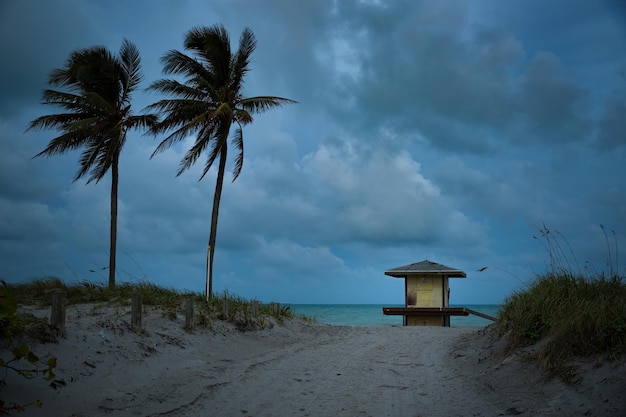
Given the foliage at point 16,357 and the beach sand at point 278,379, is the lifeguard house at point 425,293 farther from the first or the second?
the foliage at point 16,357

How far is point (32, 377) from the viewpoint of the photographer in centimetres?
597

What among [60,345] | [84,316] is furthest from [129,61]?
[60,345]

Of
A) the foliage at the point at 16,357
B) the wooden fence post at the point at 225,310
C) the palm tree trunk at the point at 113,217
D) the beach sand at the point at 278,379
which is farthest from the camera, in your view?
the palm tree trunk at the point at 113,217

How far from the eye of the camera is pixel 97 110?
22094mm

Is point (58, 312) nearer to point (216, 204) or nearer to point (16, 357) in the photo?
point (16, 357)

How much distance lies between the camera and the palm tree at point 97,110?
21.2m

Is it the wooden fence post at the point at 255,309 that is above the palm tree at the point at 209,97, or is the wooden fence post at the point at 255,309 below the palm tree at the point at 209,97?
below

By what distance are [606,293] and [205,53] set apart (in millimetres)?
17898

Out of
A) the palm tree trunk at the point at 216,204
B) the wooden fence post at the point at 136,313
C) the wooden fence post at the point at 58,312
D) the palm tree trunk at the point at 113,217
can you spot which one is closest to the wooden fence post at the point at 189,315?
the wooden fence post at the point at 136,313

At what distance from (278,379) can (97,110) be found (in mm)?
18522

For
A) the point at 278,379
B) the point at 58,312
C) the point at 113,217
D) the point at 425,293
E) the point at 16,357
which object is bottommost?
the point at 278,379

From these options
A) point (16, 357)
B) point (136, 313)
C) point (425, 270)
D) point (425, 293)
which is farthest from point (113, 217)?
point (16, 357)

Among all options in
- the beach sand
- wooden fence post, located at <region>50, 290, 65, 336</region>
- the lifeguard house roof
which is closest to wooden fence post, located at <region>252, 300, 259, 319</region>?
the beach sand

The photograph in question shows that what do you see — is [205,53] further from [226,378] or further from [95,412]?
[95,412]
